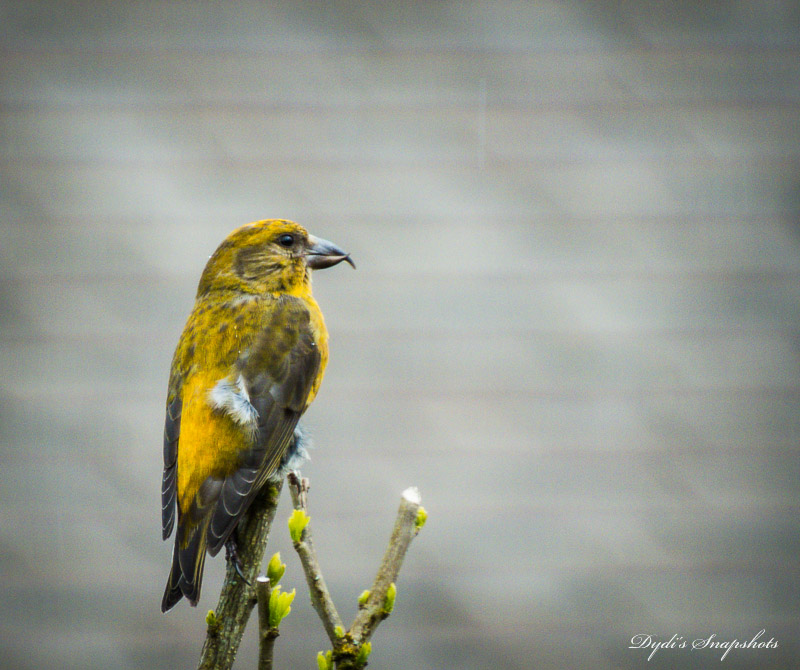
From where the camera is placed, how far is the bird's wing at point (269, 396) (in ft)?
6.79

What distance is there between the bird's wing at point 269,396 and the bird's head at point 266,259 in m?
0.12

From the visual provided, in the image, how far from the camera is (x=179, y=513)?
→ 214cm

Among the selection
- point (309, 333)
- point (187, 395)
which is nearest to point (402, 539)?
point (187, 395)

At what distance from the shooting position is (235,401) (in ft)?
7.62

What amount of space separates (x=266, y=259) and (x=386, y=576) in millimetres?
1610

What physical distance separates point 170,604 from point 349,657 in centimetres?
62

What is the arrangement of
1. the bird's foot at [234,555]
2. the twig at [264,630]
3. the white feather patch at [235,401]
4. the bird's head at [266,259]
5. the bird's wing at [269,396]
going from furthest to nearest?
1. the bird's head at [266,259]
2. the white feather patch at [235,401]
3. the bird's wing at [269,396]
4. the bird's foot at [234,555]
5. the twig at [264,630]

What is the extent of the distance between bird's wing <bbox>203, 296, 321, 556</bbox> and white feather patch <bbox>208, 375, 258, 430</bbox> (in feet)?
0.05

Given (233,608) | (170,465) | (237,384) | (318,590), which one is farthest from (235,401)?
(318,590)

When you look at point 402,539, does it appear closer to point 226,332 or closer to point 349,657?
point 349,657

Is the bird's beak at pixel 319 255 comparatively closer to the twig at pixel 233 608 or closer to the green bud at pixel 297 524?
the twig at pixel 233 608

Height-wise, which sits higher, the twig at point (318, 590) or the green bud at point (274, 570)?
the green bud at point (274, 570)

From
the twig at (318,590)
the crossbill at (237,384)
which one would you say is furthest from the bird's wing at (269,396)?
the twig at (318,590)

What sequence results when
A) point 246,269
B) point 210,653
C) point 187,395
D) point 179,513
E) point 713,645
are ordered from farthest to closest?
point 713,645
point 246,269
point 187,395
point 179,513
point 210,653
